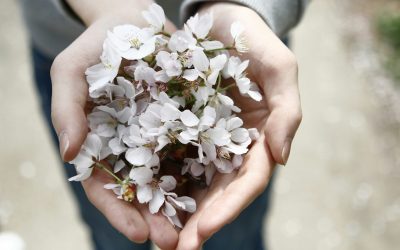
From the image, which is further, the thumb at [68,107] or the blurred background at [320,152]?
the blurred background at [320,152]

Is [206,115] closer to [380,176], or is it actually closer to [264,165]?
[264,165]

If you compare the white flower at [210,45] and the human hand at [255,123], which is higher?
the white flower at [210,45]

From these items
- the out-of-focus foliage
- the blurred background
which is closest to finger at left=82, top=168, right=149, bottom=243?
the blurred background

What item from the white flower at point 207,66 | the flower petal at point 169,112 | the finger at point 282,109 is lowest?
the finger at point 282,109

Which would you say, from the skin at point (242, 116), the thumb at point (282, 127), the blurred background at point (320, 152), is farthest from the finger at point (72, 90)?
the blurred background at point (320, 152)

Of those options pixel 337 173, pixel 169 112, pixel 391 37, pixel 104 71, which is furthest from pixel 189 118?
pixel 391 37

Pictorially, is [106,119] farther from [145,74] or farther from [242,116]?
[242,116]

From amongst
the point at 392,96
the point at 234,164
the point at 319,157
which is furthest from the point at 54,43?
the point at 392,96

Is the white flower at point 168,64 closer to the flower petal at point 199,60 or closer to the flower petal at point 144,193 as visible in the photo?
the flower petal at point 199,60
